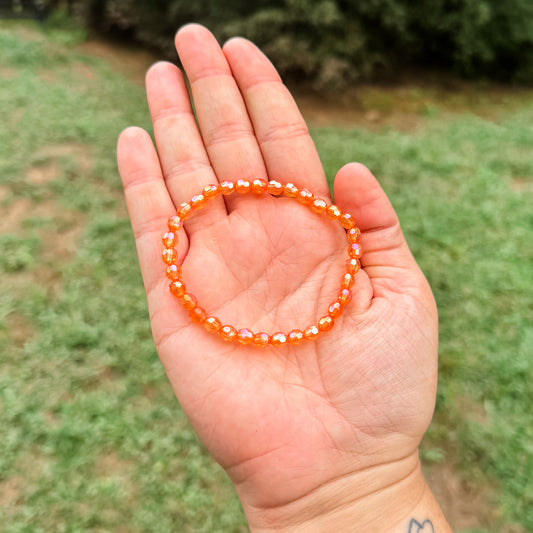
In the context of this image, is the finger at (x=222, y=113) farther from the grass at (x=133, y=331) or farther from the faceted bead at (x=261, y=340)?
the grass at (x=133, y=331)

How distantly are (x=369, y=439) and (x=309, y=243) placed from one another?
835mm

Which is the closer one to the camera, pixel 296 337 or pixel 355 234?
pixel 296 337

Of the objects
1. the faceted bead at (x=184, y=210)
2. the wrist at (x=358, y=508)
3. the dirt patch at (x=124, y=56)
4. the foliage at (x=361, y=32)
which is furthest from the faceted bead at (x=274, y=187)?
the dirt patch at (x=124, y=56)

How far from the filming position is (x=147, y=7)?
6.44m

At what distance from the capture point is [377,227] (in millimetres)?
2109

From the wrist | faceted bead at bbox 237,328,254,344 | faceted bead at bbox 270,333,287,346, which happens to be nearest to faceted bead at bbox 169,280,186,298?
faceted bead at bbox 237,328,254,344

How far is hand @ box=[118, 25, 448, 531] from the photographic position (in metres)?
1.87

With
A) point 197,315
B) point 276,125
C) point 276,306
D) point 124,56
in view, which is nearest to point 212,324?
point 197,315

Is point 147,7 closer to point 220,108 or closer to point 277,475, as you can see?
point 220,108

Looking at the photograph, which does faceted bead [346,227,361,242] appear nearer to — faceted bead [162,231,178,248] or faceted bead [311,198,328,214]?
faceted bead [311,198,328,214]

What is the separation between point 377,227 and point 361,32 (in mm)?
4528

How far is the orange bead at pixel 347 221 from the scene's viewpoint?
215cm

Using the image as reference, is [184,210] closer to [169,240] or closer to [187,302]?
[169,240]

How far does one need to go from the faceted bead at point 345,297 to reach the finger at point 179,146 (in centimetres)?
66
